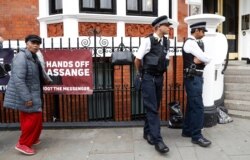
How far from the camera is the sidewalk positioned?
198 inches

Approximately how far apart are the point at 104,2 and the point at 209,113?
145 inches

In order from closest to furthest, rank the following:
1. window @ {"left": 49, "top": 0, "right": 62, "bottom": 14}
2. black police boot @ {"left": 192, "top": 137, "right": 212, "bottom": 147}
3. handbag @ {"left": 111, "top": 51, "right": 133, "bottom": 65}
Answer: black police boot @ {"left": 192, "top": 137, "right": 212, "bottom": 147} → handbag @ {"left": 111, "top": 51, "right": 133, "bottom": 65} → window @ {"left": 49, "top": 0, "right": 62, "bottom": 14}

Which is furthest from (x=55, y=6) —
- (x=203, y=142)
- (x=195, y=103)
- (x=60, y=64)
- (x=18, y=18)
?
(x=203, y=142)

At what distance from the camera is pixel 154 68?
5145mm

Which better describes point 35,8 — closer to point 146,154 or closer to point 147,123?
point 147,123

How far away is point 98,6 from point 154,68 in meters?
3.41

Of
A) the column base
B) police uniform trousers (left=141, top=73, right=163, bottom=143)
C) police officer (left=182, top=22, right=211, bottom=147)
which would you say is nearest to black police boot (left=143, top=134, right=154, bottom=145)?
police uniform trousers (left=141, top=73, right=163, bottom=143)

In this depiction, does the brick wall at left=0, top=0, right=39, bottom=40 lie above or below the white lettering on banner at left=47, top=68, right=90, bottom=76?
above

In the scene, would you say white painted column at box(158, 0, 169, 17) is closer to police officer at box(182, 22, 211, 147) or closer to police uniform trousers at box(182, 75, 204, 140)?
police officer at box(182, 22, 211, 147)

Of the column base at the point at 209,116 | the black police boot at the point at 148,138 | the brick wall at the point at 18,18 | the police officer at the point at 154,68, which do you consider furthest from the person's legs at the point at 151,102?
the brick wall at the point at 18,18

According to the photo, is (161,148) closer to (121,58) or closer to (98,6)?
(121,58)

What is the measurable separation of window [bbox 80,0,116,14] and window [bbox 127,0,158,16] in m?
0.46

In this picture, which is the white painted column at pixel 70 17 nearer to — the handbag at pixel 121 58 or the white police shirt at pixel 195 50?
the handbag at pixel 121 58

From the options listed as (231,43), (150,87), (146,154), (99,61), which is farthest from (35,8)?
(231,43)
